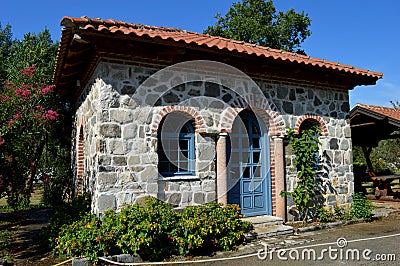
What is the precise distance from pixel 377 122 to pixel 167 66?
311 inches

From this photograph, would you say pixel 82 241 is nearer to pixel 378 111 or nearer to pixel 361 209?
pixel 361 209

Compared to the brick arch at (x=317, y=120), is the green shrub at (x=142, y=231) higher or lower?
lower

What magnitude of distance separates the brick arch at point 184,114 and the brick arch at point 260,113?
49 cm

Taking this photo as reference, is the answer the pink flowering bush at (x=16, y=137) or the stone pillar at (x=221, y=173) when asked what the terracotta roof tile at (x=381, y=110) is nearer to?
the stone pillar at (x=221, y=173)

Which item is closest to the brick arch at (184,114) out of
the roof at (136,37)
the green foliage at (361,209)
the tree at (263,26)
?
the roof at (136,37)

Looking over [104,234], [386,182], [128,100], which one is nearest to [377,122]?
[386,182]

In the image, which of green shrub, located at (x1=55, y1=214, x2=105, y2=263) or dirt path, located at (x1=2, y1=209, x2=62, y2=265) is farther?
dirt path, located at (x1=2, y1=209, x2=62, y2=265)

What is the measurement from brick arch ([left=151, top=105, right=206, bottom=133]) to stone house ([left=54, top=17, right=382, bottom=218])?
2 cm

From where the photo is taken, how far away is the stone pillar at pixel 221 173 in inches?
277

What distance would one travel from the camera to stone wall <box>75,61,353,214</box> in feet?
20.0

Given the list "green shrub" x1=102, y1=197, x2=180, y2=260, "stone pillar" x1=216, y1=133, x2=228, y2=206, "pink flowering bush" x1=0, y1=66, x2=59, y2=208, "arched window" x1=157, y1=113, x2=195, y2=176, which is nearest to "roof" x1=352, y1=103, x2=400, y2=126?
"stone pillar" x1=216, y1=133, x2=228, y2=206

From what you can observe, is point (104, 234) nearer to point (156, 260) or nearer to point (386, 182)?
point (156, 260)

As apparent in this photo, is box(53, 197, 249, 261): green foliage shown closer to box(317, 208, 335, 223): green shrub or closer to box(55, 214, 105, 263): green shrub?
box(55, 214, 105, 263): green shrub

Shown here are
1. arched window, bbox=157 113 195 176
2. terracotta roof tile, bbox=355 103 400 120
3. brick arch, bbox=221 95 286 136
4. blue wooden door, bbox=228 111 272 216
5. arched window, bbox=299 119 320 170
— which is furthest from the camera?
terracotta roof tile, bbox=355 103 400 120
